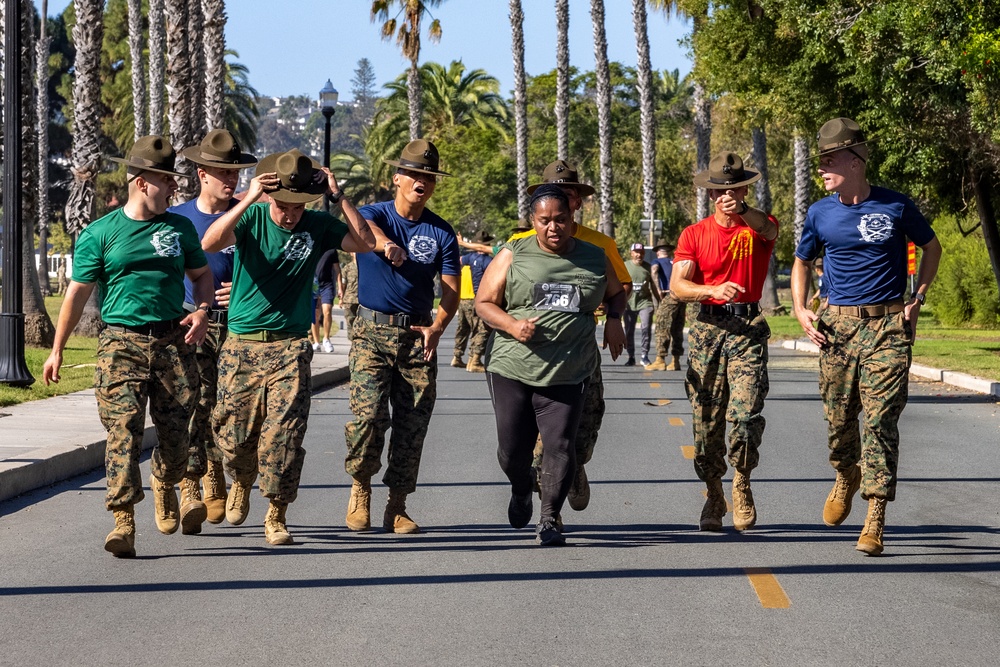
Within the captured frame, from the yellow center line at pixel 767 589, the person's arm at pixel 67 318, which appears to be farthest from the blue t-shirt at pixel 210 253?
the yellow center line at pixel 767 589

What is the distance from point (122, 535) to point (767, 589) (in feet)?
10.8

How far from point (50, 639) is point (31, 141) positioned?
A: 1683cm

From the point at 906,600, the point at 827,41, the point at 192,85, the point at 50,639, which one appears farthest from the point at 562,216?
the point at 192,85

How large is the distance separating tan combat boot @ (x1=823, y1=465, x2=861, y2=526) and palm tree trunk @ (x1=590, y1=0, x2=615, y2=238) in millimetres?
37234

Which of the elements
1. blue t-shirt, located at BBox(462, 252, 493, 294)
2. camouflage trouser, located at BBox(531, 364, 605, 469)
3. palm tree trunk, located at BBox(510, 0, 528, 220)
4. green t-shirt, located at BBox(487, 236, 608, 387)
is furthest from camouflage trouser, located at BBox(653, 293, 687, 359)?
palm tree trunk, located at BBox(510, 0, 528, 220)

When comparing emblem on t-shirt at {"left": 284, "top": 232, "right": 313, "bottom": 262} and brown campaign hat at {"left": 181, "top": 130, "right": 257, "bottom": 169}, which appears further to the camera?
brown campaign hat at {"left": 181, "top": 130, "right": 257, "bottom": 169}

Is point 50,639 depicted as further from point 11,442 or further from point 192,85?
point 192,85

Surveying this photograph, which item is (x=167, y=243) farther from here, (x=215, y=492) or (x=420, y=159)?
(x=215, y=492)

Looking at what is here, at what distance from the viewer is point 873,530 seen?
26.2 feet

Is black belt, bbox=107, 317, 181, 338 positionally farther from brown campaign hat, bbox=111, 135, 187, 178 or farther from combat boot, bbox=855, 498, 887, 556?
combat boot, bbox=855, 498, 887, 556

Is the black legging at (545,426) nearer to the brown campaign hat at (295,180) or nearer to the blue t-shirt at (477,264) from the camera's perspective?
the brown campaign hat at (295,180)

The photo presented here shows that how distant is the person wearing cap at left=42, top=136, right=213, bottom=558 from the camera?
7719mm

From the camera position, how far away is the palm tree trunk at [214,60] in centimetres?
2589

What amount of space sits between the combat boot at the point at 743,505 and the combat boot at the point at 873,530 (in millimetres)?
735
